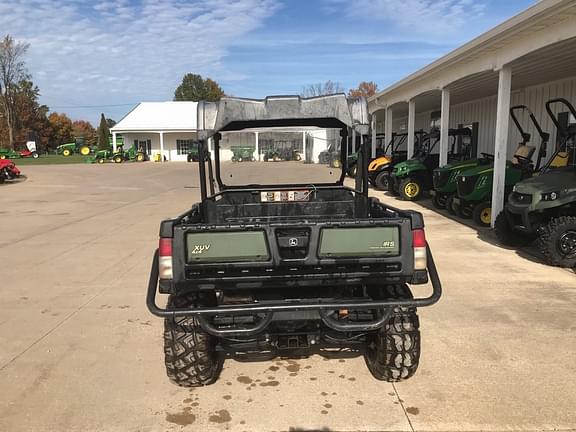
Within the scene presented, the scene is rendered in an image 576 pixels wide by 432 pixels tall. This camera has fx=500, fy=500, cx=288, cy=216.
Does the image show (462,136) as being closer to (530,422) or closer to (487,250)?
(487,250)

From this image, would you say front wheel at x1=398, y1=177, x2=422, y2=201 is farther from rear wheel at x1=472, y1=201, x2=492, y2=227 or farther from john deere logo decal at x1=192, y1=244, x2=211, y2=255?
john deere logo decal at x1=192, y1=244, x2=211, y2=255

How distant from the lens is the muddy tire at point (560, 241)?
6.31 m

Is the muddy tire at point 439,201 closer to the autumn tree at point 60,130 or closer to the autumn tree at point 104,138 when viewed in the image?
the autumn tree at point 104,138

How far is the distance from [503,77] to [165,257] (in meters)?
7.98

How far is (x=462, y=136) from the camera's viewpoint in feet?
47.0

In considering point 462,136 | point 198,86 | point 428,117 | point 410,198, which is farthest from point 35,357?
point 198,86

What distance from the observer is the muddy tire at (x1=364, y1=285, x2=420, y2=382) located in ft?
11.0

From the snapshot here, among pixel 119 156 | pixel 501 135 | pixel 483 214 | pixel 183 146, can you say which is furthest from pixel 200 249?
pixel 183 146

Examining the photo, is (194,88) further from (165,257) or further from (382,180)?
(165,257)

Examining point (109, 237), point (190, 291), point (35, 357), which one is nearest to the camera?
point (190, 291)

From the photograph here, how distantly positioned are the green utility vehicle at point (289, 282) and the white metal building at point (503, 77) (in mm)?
4908

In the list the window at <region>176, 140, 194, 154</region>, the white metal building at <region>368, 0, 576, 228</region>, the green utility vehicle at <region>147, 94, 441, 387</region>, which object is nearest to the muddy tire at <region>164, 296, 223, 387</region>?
the green utility vehicle at <region>147, 94, 441, 387</region>

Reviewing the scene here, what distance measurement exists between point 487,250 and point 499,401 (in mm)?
4857

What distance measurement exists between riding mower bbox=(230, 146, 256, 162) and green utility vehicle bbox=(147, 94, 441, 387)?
70 centimetres
